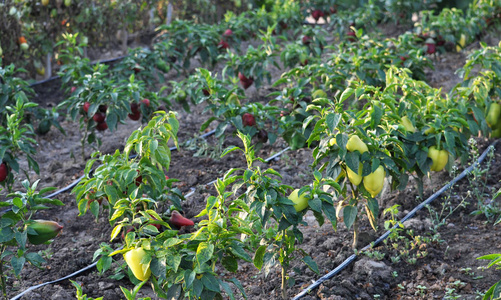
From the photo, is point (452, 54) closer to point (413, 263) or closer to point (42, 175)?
point (413, 263)

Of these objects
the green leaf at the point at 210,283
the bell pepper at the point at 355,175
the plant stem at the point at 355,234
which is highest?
the bell pepper at the point at 355,175

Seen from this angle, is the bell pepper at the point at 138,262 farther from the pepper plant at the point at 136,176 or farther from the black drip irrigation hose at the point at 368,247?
the black drip irrigation hose at the point at 368,247

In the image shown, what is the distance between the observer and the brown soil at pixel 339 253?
2.75m

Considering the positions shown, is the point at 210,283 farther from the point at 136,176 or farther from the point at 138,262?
the point at 136,176

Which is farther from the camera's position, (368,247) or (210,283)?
(368,247)

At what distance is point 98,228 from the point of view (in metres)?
3.46

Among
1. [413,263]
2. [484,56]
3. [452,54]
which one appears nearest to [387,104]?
[413,263]

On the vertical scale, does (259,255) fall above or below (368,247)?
above

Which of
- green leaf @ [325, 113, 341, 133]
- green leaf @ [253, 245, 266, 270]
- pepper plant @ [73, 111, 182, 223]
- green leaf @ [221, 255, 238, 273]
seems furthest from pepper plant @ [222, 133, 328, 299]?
pepper plant @ [73, 111, 182, 223]

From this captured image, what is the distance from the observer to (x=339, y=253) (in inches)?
119

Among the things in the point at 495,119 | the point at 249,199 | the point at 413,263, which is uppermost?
the point at 249,199

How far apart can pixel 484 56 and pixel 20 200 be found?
316 centimetres

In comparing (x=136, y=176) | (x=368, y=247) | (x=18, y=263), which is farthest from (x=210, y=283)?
(x=368, y=247)

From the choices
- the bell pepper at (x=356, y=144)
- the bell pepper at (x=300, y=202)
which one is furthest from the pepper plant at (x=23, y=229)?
the bell pepper at (x=356, y=144)
